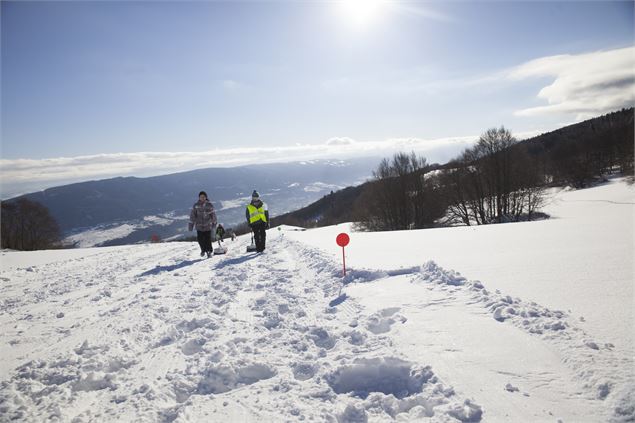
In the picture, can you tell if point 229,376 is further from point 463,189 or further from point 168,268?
point 463,189

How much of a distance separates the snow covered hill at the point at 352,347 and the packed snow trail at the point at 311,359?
0.06 feet

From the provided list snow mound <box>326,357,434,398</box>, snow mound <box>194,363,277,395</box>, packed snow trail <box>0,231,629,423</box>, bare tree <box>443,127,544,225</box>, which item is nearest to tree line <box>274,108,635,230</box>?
bare tree <box>443,127,544,225</box>

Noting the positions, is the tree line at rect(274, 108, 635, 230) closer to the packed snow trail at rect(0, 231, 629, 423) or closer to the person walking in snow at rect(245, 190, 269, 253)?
the person walking in snow at rect(245, 190, 269, 253)

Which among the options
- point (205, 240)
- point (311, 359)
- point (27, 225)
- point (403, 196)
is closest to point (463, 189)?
point (403, 196)

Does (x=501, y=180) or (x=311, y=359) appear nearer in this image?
(x=311, y=359)

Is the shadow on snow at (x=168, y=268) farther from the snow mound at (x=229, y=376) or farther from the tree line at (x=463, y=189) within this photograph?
the tree line at (x=463, y=189)

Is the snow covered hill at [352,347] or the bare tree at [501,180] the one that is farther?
the bare tree at [501,180]

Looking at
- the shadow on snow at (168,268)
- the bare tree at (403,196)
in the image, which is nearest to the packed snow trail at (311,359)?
the shadow on snow at (168,268)

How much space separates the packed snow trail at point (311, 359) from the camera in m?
2.77

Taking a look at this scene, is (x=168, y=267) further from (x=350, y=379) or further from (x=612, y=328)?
(x=612, y=328)

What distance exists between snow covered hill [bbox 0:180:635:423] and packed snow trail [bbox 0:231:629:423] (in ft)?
0.06

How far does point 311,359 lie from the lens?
3723 mm

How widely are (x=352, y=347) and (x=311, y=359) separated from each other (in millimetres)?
530

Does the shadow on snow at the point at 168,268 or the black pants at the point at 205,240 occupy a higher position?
the black pants at the point at 205,240
